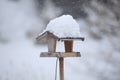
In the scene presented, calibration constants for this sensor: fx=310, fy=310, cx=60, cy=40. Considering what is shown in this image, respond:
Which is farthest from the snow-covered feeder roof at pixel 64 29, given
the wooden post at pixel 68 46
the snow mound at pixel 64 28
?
the wooden post at pixel 68 46

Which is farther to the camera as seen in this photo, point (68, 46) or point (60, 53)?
point (68, 46)

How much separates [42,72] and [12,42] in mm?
525

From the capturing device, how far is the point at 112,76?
4102 mm

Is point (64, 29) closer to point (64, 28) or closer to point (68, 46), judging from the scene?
point (64, 28)

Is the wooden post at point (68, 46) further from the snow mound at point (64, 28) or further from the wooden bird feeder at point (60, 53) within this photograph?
the snow mound at point (64, 28)

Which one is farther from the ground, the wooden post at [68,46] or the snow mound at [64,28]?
the snow mound at [64,28]

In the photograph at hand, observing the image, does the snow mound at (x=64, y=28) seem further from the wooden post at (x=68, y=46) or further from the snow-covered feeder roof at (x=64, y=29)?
the wooden post at (x=68, y=46)

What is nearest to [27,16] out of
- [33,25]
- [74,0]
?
[33,25]

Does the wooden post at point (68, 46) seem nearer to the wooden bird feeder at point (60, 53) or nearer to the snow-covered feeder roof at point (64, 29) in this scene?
the wooden bird feeder at point (60, 53)

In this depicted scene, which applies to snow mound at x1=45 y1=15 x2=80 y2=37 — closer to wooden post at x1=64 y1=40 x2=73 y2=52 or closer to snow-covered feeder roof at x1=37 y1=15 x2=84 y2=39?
snow-covered feeder roof at x1=37 y1=15 x2=84 y2=39

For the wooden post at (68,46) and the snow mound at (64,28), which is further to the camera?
the wooden post at (68,46)

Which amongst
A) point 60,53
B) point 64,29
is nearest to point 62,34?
point 64,29

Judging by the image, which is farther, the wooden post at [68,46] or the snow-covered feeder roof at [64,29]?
the wooden post at [68,46]

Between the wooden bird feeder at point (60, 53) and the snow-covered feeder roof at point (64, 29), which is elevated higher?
the snow-covered feeder roof at point (64, 29)
